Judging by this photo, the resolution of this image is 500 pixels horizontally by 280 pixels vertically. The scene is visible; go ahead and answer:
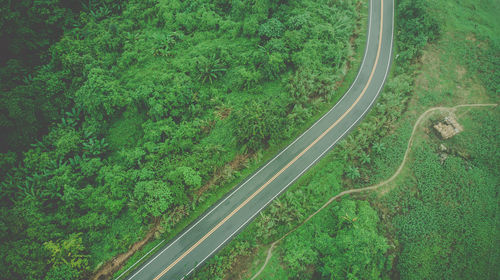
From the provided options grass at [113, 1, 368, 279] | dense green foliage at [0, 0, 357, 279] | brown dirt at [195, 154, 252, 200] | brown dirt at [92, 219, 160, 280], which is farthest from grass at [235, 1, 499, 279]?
brown dirt at [92, 219, 160, 280]

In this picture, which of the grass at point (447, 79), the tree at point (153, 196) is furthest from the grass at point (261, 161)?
the grass at point (447, 79)

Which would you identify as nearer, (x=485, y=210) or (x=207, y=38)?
(x=485, y=210)

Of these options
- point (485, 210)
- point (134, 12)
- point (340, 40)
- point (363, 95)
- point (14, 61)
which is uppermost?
point (134, 12)

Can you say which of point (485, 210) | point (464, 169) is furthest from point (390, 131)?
point (485, 210)

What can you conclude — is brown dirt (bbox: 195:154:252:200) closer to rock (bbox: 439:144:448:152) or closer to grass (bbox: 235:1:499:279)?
grass (bbox: 235:1:499:279)

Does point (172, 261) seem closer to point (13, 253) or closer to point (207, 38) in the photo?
point (13, 253)

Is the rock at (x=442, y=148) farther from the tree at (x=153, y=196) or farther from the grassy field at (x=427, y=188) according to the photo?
the tree at (x=153, y=196)
